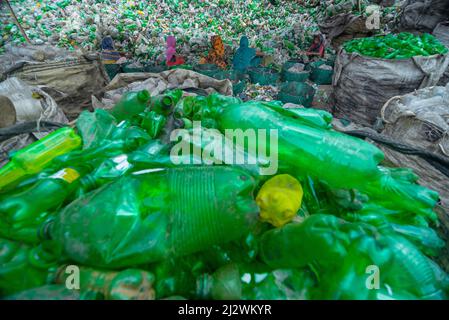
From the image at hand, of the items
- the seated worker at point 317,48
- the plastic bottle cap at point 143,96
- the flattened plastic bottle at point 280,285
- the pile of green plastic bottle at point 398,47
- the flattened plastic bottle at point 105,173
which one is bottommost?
the seated worker at point 317,48

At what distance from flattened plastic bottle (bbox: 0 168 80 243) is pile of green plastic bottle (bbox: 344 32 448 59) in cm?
320

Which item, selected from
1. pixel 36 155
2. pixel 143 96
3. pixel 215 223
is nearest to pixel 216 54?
pixel 143 96

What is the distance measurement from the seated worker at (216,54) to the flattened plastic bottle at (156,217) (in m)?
3.91

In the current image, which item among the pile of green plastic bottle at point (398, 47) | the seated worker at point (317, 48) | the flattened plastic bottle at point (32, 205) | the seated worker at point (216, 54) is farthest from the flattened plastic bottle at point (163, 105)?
the seated worker at point (317, 48)

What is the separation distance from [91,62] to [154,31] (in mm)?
2725

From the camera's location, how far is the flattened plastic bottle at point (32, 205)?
2.23ft

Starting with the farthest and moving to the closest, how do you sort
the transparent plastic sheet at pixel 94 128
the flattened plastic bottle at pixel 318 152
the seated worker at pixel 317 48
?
the seated worker at pixel 317 48, the transparent plastic sheet at pixel 94 128, the flattened plastic bottle at pixel 318 152

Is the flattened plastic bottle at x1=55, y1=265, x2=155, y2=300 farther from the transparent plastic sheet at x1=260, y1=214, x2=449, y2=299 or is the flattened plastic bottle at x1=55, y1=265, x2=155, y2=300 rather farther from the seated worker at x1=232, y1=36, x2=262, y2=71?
the seated worker at x1=232, y1=36, x2=262, y2=71

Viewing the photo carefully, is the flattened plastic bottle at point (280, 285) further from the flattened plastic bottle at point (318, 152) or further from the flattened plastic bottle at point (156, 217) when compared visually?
the flattened plastic bottle at point (318, 152)

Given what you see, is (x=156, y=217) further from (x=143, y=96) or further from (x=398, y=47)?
(x=398, y=47)

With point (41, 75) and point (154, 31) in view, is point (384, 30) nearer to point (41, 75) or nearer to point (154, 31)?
point (154, 31)

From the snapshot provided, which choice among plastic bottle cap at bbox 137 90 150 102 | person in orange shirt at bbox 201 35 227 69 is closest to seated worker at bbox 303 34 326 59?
person in orange shirt at bbox 201 35 227 69

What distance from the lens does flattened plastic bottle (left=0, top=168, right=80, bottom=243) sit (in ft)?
2.23

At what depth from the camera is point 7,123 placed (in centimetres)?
139
